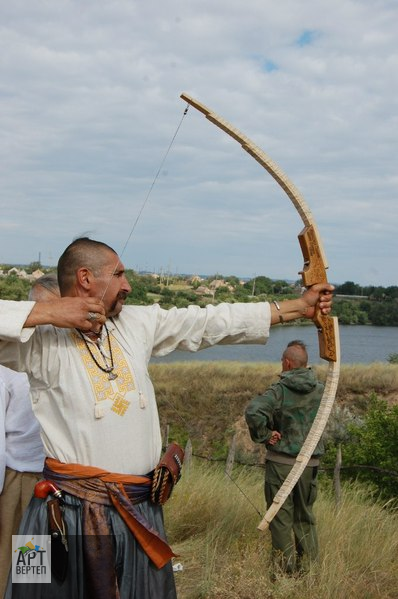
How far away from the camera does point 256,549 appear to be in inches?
179

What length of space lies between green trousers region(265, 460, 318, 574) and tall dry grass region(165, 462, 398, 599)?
12 centimetres

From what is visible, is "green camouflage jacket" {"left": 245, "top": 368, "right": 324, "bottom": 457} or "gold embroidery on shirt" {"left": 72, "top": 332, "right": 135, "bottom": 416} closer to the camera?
"gold embroidery on shirt" {"left": 72, "top": 332, "right": 135, "bottom": 416}

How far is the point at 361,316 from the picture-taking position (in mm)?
4617

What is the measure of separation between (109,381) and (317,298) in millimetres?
946

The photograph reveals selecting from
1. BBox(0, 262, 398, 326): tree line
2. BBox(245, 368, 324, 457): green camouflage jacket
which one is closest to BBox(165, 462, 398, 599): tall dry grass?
BBox(245, 368, 324, 457): green camouflage jacket

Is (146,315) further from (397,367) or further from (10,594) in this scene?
(397,367)

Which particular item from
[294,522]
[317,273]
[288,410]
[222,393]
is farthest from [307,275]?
[222,393]

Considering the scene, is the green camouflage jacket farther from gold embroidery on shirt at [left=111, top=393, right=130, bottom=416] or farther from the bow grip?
gold embroidery on shirt at [left=111, top=393, right=130, bottom=416]

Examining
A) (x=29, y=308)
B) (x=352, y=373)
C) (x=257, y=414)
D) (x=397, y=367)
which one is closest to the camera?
(x=29, y=308)

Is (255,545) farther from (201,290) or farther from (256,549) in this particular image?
(201,290)

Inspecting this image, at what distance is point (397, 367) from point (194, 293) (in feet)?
61.9

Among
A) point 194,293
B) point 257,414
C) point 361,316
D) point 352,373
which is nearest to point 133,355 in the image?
point 194,293

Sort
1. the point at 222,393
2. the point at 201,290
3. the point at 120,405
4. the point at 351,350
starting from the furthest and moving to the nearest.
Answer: the point at 351,350
the point at 222,393
the point at 201,290
the point at 120,405

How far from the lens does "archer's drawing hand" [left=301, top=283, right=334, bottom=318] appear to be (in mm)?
2846
